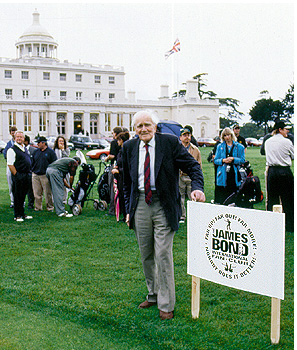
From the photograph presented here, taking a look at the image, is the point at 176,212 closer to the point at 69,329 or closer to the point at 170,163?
the point at 170,163

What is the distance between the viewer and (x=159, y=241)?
4.49m

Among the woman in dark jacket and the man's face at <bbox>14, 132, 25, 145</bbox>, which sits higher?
the man's face at <bbox>14, 132, 25, 145</bbox>

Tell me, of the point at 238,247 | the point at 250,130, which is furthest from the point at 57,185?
the point at 250,130

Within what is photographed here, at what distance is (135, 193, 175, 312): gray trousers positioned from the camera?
14.7 ft

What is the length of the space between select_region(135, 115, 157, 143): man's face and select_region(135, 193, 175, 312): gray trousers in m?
0.57

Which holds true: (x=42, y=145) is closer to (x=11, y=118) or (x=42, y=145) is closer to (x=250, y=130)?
(x=11, y=118)

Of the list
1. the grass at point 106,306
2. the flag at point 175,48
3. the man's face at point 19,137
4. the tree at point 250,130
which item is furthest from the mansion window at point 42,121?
the grass at point 106,306

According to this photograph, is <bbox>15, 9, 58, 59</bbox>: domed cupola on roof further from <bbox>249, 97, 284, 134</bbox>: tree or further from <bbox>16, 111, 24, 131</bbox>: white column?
<bbox>249, 97, 284, 134</bbox>: tree

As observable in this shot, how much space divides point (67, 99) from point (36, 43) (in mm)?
16706

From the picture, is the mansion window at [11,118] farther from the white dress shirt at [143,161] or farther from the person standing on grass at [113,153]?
the white dress shirt at [143,161]

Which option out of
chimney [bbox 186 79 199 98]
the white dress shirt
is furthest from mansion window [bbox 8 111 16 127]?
the white dress shirt

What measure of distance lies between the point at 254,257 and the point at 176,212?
2.95ft

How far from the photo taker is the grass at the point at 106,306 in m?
4.06

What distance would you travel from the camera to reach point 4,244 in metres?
7.59
